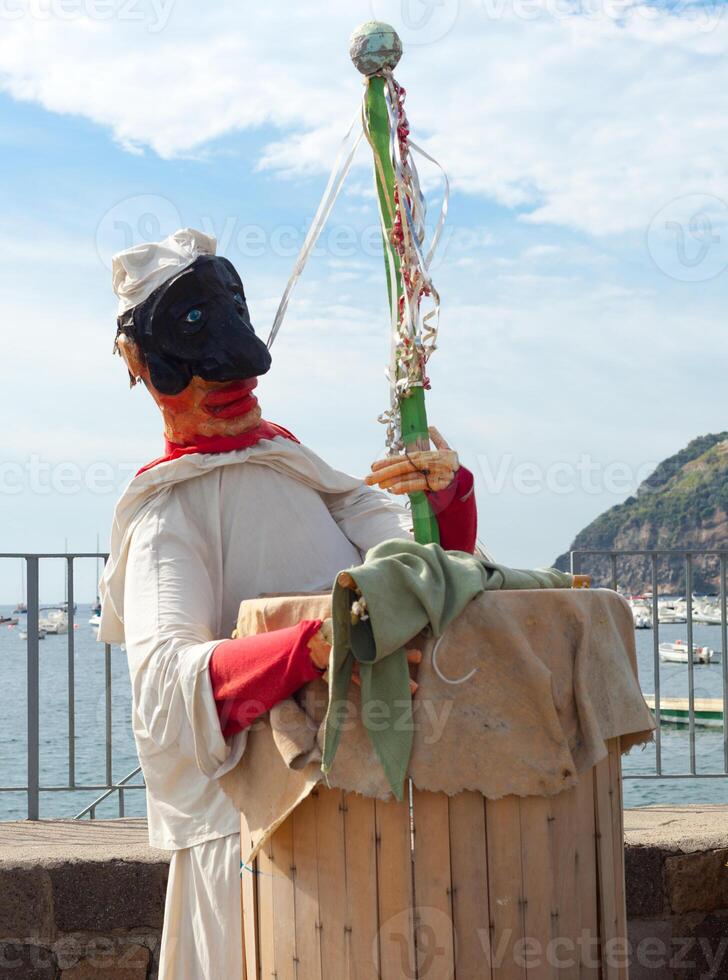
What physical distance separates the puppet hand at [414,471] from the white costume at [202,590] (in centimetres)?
43

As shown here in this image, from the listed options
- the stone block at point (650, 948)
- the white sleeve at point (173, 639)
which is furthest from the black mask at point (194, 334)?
the stone block at point (650, 948)

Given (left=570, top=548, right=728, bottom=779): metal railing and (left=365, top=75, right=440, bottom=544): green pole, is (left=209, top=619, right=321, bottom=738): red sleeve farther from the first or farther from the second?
(left=570, top=548, right=728, bottom=779): metal railing

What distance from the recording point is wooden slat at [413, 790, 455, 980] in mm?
2127

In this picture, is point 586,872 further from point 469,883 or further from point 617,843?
point 469,883

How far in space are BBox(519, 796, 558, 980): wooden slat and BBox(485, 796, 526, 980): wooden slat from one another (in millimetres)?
15

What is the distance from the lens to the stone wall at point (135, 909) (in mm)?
3703

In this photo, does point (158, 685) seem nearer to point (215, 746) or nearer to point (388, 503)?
point (215, 746)

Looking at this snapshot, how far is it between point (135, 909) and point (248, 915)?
4.99 feet

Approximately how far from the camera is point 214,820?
2541 millimetres

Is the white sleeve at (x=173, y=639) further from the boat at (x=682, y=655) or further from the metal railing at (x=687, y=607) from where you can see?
the boat at (x=682, y=655)

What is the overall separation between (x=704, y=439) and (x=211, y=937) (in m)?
38.7

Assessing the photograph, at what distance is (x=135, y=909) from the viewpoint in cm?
371

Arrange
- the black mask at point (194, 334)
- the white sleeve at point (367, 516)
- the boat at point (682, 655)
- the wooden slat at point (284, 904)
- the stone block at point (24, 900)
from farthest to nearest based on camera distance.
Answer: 1. the boat at point (682, 655)
2. the stone block at point (24, 900)
3. the white sleeve at point (367, 516)
4. the black mask at point (194, 334)
5. the wooden slat at point (284, 904)

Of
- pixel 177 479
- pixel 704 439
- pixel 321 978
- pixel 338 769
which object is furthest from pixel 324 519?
pixel 704 439
